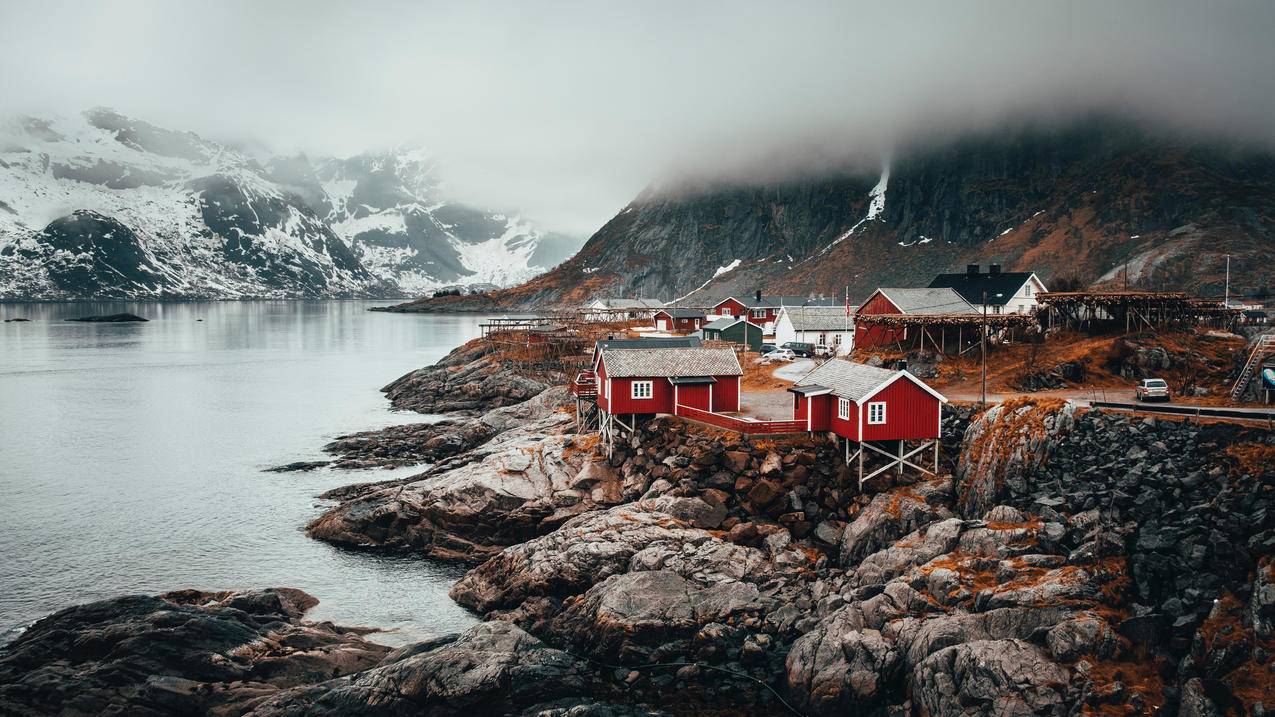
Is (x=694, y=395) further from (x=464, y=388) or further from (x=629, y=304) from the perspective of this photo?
(x=629, y=304)

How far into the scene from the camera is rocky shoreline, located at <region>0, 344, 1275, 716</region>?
70.1 feet

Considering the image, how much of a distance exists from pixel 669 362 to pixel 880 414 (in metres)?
12.4

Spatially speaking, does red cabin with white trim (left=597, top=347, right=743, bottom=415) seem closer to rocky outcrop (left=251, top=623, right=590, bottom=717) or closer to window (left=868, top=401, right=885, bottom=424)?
window (left=868, top=401, right=885, bottom=424)

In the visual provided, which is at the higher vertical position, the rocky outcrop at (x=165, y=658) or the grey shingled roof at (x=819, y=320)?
the grey shingled roof at (x=819, y=320)

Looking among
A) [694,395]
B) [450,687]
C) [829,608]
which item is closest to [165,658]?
[450,687]

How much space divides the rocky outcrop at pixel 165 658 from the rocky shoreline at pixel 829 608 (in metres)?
0.09

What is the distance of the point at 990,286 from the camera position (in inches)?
2901

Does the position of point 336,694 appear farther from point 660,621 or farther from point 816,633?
point 816,633

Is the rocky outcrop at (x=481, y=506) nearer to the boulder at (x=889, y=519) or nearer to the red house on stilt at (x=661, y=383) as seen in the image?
the red house on stilt at (x=661, y=383)

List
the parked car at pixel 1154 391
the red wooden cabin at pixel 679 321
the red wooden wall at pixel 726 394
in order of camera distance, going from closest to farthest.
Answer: the parked car at pixel 1154 391 → the red wooden wall at pixel 726 394 → the red wooden cabin at pixel 679 321

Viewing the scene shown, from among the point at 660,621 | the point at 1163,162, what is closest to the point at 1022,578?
the point at 660,621

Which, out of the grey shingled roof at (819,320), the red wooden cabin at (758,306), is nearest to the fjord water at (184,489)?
the grey shingled roof at (819,320)

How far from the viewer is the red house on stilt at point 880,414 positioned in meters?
35.2

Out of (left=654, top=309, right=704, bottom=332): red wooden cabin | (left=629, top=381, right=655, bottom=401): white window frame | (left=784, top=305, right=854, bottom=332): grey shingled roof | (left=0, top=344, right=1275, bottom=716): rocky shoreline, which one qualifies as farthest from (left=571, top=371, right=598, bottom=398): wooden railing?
(left=654, top=309, right=704, bottom=332): red wooden cabin
